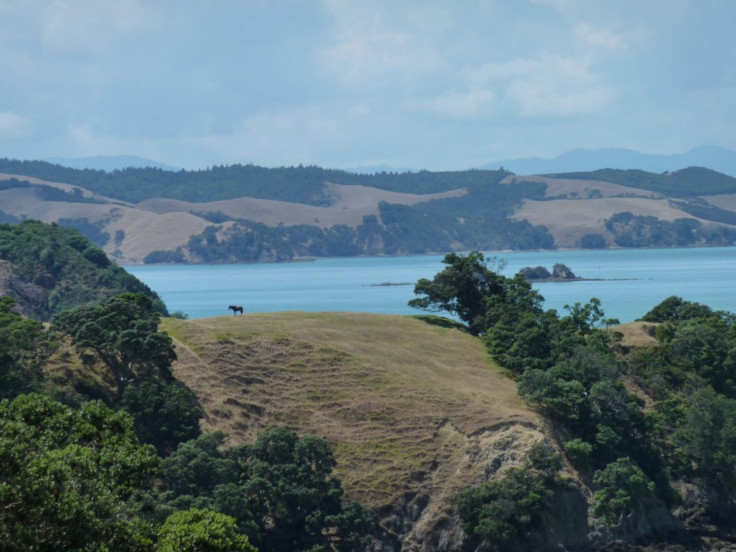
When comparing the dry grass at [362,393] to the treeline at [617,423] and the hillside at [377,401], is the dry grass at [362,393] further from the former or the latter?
the treeline at [617,423]

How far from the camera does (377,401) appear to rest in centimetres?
5891

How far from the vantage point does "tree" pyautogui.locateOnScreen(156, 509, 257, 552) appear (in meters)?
26.6

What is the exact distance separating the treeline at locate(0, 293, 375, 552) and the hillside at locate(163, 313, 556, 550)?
249 cm

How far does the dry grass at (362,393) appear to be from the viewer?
5294 centimetres

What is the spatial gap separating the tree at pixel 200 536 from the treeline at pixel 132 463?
42 mm

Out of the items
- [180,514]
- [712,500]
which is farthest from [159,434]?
[712,500]

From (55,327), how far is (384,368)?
67.5ft

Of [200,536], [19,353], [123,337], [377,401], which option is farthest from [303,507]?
[200,536]

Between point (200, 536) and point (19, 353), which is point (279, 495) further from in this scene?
point (200, 536)

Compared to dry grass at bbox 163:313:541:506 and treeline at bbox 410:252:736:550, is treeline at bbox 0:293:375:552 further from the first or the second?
treeline at bbox 410:252:736:550

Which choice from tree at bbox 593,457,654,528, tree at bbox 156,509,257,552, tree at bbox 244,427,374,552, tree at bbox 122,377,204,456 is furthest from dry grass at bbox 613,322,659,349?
tree at bbox 156,509,257,552

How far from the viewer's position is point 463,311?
83625 mm

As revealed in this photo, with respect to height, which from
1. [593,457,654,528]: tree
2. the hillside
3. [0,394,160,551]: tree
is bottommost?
[593,457,654,528]: tree

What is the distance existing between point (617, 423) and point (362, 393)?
15244 mm
